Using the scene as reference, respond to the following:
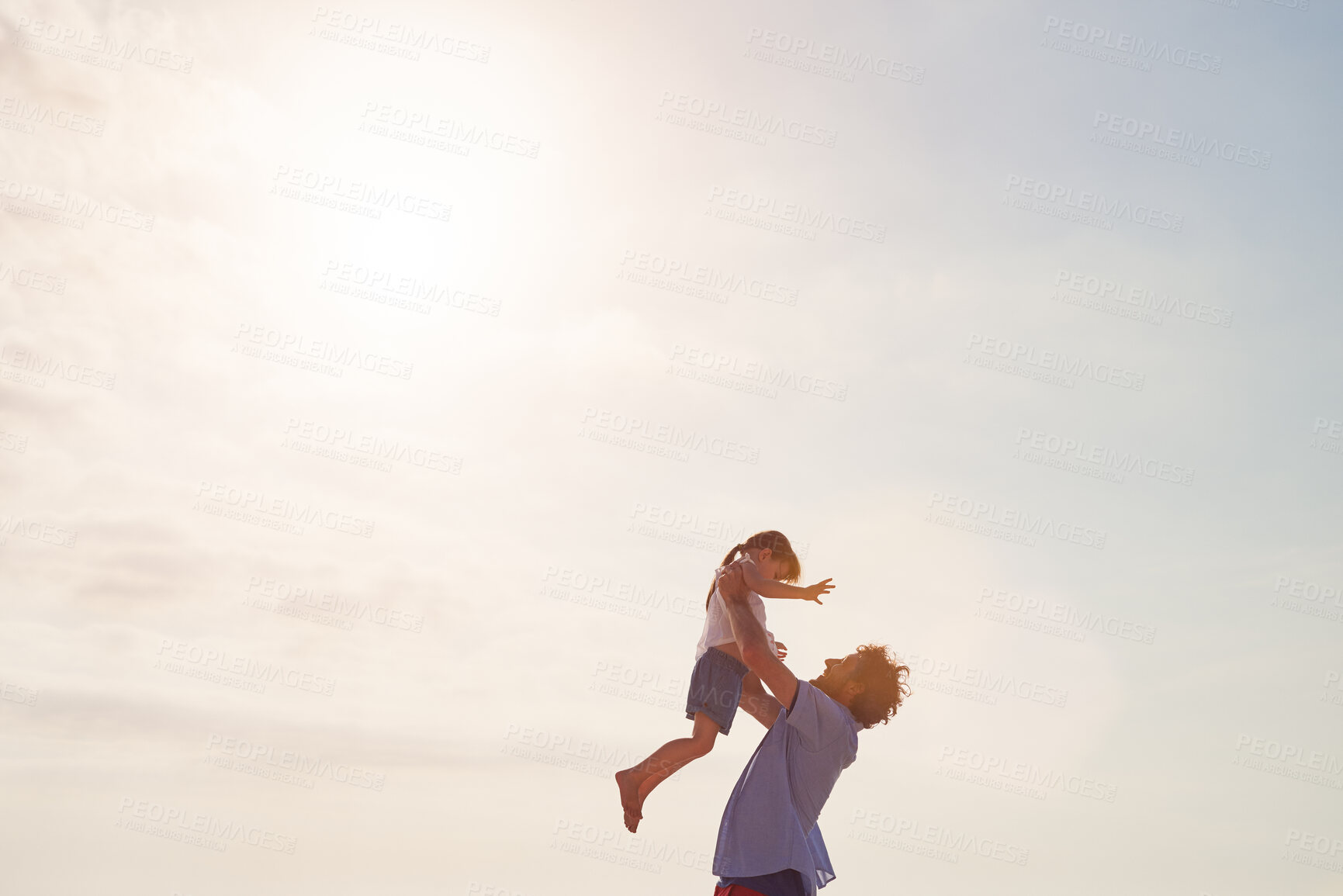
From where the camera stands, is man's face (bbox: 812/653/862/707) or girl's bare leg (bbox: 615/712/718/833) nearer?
man's face (bbox: 812/653/862/707)

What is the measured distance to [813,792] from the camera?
4.78 meters

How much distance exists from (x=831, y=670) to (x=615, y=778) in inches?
90.9

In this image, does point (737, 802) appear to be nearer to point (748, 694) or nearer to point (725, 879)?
point (725, 879)

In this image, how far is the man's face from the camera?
16.6 ft

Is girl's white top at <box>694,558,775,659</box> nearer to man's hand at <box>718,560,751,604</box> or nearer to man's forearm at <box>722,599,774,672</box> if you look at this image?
man's hand at <box>718,560,751,604</box>

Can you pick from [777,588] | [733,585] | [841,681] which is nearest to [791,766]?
[841,681]

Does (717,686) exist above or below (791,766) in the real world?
above

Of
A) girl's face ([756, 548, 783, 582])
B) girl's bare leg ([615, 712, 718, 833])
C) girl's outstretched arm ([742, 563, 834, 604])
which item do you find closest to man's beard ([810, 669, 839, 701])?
girl's outstretched arm ([742, 563, 834, 604])

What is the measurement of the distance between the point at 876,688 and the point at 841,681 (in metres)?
0.18

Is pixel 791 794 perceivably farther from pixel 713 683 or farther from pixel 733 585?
pixel 713 683

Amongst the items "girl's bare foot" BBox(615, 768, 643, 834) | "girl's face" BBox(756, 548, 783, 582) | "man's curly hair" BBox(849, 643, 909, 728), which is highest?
"girl's face" BBox(756, 548, 783, 582)

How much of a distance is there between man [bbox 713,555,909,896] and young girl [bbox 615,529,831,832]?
1.36 m

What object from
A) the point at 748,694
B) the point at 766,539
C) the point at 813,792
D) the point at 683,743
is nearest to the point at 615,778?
the point at 683,743

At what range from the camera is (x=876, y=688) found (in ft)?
16.5
